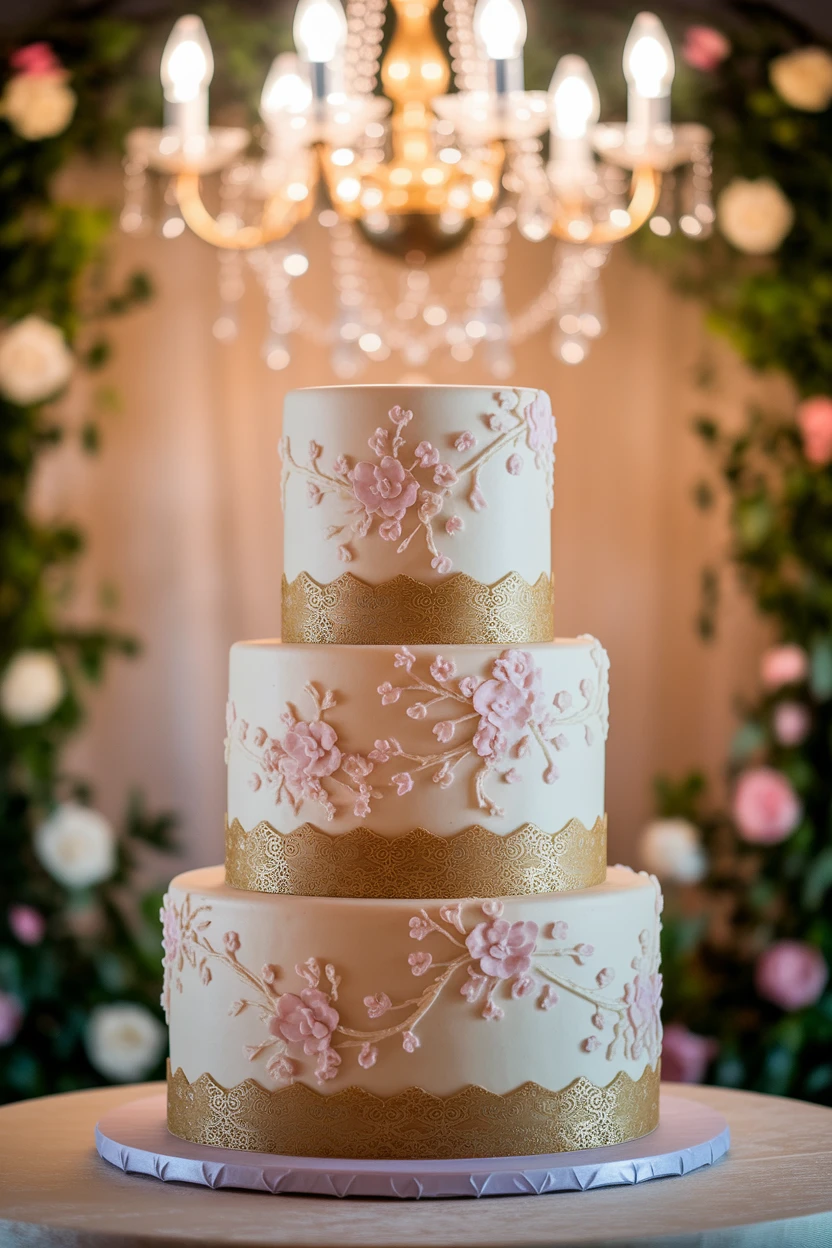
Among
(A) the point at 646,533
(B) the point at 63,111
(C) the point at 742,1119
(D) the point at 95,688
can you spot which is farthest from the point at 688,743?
(B) the point at 63,111

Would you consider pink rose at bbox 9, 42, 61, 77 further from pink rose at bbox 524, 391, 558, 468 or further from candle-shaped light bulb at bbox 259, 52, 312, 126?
pink rose at bbox 524, 391, 558, 468

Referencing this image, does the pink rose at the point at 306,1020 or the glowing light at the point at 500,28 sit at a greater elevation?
the glowing light at the point at 500,28

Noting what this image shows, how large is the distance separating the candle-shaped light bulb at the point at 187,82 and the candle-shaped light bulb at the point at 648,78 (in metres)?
0.70

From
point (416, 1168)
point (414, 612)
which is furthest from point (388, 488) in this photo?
point (416, 1168)

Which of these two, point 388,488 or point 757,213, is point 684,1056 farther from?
point 388,488

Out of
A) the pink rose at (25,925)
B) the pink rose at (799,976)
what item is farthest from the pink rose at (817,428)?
the pink rose at (25,925)

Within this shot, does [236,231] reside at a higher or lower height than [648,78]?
lower

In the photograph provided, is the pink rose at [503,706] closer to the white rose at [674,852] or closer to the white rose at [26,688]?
the white rose at [674,852]

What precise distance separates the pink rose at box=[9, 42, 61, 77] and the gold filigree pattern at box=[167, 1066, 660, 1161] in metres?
2.60

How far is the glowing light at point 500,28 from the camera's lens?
2988 mm

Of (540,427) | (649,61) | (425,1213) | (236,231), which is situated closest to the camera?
(425,1213)

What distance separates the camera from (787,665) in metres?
4.43

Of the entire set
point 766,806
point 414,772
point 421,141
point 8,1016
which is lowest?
point 8,1016

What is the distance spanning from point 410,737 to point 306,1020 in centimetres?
39
